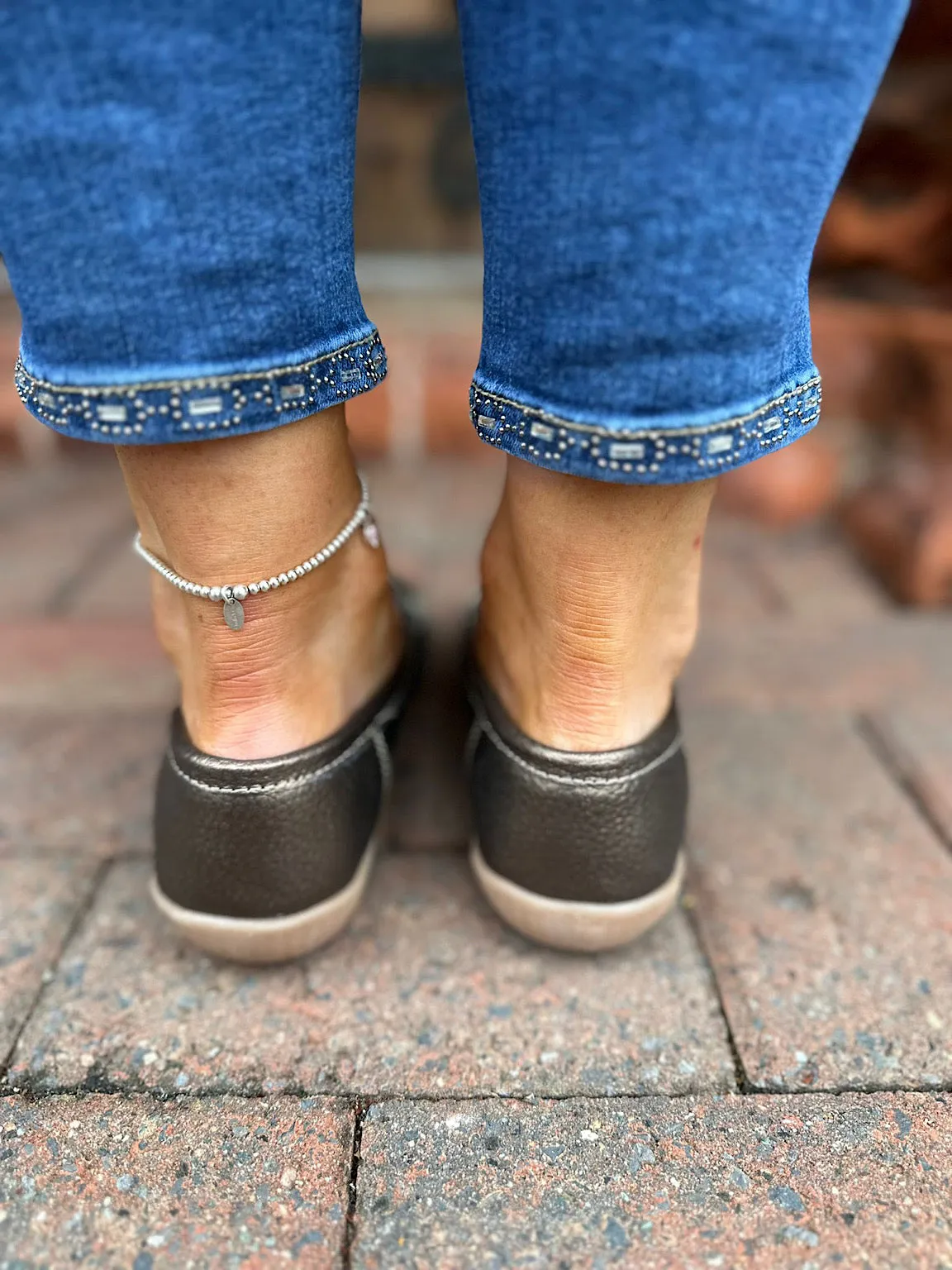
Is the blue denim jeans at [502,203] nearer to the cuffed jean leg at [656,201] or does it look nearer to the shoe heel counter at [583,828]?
the cuffed jean leg at [656,201]

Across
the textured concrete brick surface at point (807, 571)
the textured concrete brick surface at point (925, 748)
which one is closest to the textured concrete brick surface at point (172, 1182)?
the textured concrete brick surface at point (925, 748)

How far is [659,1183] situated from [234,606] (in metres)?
0.45

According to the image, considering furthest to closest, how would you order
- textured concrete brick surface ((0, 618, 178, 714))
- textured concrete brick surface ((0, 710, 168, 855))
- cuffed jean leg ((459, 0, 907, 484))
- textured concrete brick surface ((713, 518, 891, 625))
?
1. textured concrete brick surface ((713, 518, 891, 625))
2. textured concrete brick surface ((0, 618, 178, 714))
3. textured concrete brick surface ((0, 710, 168, 855))
4. cuffed jean leg ((459, 0, 907, 484))

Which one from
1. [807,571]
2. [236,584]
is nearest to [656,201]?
[236,584]

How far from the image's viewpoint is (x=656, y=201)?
0.45 meters

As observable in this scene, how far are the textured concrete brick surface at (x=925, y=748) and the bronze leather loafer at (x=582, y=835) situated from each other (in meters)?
0.33

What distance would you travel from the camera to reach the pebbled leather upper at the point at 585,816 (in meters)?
0.67

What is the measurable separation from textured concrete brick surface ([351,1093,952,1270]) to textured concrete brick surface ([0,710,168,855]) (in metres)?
0.41

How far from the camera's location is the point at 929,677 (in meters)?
1.10

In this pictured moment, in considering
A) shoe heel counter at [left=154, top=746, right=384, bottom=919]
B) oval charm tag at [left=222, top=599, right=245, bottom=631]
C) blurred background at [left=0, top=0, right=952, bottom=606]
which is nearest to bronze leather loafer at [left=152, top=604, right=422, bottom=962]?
shoe heel counter at [left=154, top=746, right=384, bottom=919]

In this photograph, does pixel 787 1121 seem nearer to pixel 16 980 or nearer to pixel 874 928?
pixel 874 928

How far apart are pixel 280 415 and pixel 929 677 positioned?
0.88 metres

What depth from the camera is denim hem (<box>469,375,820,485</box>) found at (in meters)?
0.51

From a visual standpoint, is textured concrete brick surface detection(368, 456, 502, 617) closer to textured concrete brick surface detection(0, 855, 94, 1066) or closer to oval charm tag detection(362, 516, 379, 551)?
oval charm tag detection(362, 516, 379, 551)
